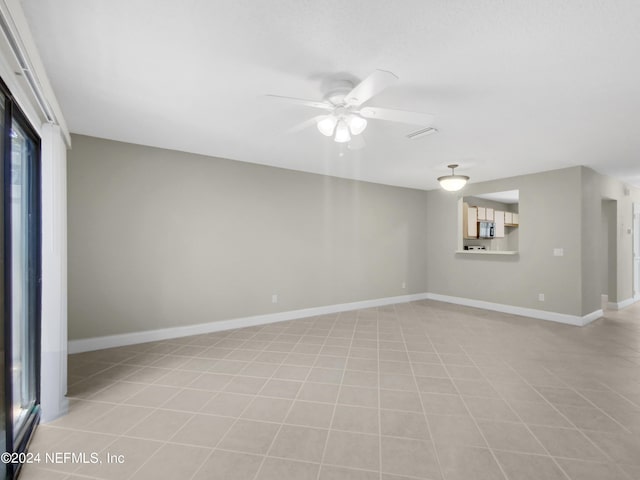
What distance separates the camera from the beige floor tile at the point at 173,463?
1.58 m

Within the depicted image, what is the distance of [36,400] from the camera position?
6.98 feet

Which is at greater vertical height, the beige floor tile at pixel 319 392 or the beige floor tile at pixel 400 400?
the beige floor tile at pixel 319 392

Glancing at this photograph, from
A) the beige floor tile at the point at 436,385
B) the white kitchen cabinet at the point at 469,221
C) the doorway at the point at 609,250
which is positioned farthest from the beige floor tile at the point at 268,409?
the doorway at the point at 609,250

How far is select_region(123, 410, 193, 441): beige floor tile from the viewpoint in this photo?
1909 mm

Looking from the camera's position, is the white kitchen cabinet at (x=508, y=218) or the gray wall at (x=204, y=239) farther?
the white kitchen cabinet at (x=508, y=218)

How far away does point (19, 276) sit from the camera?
75.6 inches

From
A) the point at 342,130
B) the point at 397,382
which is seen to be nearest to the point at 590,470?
the point at 397,382

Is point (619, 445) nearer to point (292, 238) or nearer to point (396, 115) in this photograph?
point (396, 115)

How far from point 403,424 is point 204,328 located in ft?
9.61

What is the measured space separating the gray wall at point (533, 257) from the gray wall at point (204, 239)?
1555 millimetres

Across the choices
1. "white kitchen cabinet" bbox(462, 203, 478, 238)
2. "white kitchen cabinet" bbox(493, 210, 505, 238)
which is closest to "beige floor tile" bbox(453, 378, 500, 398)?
"white kitchen cabinet" bbox(462, 203, 478, 238)

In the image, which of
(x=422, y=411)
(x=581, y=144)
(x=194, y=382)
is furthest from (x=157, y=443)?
(x=581, y=144)

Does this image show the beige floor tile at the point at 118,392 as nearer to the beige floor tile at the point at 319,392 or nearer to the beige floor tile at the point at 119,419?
the beige floor tile at the point at 119,419

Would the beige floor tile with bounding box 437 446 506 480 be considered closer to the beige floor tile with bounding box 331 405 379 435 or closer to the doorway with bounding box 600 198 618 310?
the beige floor tile with bounding box 331 405 379 435
